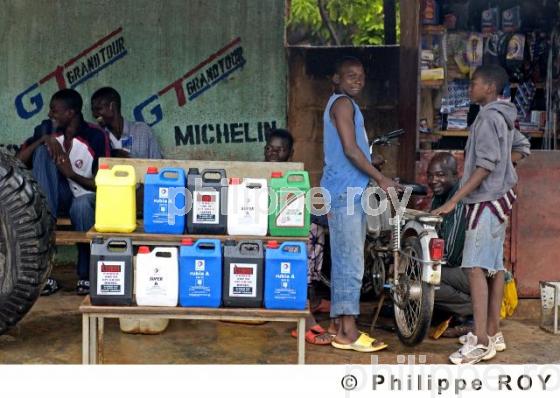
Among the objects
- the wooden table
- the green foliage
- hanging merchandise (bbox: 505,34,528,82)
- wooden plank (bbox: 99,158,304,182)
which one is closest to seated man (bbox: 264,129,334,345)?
wooden plank (bbox: 99,158,304,182)

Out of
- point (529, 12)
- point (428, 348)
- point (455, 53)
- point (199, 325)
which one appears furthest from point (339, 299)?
point (529, 12)

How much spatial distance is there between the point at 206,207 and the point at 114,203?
0.53m

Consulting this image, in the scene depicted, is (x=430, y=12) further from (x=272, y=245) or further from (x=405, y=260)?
(x=272, y=245)

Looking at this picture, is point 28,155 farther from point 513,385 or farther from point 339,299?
point 513,385

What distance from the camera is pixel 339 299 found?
638cm

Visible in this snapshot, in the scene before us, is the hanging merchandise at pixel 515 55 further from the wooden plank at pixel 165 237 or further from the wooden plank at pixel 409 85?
the wooden plank at pixel 165 237

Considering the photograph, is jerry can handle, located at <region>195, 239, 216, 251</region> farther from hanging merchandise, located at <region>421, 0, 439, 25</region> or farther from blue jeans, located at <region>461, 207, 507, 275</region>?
hanging merchandise, located at <region>421, 0, 439, 25</region>

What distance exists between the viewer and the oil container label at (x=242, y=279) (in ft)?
18.4

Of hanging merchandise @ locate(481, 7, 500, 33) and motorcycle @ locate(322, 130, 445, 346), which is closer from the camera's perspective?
motorcycle @ locate(322, 130, 445, 346)

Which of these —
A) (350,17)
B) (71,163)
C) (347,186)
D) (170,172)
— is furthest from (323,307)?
(350,17)

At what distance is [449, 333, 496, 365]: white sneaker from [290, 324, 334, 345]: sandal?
816 millimetres

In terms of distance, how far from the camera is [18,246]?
240 inches

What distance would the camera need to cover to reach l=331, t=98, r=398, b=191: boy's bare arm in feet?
20.2

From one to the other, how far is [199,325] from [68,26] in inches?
130
